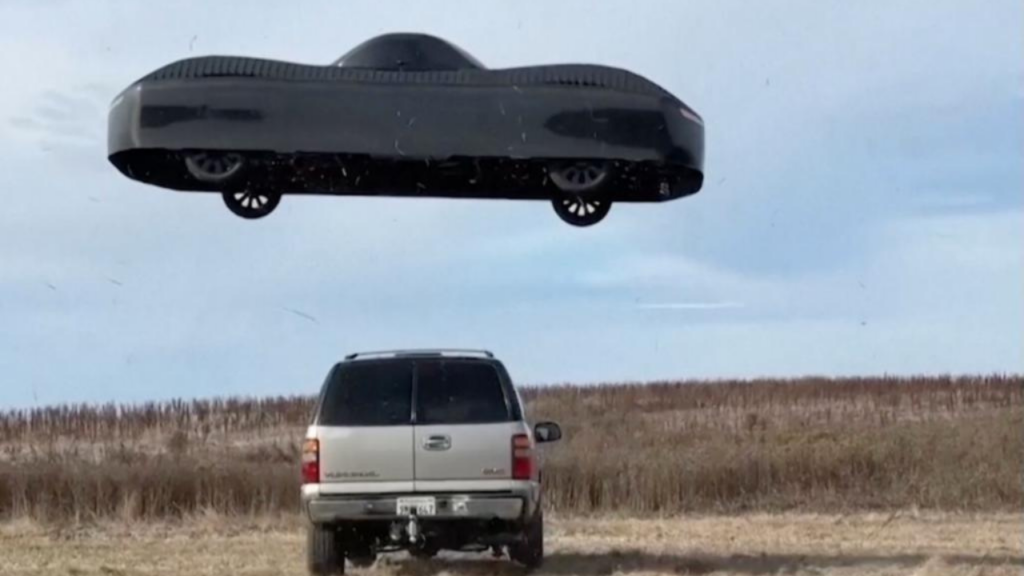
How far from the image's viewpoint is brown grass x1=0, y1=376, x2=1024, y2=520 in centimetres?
2336

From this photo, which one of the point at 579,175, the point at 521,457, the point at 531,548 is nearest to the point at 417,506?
the point at 521,457

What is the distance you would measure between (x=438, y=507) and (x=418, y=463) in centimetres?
36

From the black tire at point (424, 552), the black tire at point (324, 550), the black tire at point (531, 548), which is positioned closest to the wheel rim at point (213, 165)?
the black tire at point (324, 550)

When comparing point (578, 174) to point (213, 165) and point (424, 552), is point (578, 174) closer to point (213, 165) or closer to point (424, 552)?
point (213, 165)

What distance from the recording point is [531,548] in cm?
1389

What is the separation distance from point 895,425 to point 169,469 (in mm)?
15510

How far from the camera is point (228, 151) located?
7.34 metres

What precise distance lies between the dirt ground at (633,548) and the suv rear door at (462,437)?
1233 millimetres

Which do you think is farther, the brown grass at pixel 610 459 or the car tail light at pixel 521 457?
the brown grass at pixel 610 459

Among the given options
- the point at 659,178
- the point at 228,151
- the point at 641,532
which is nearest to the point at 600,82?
the point at 659,178

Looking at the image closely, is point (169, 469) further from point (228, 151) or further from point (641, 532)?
point (228, 151)

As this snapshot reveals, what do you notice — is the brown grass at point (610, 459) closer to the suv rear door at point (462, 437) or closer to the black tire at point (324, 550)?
the black tire at point (324, 550)

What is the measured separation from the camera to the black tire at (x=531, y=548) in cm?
1369

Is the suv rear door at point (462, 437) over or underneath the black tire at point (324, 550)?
over
